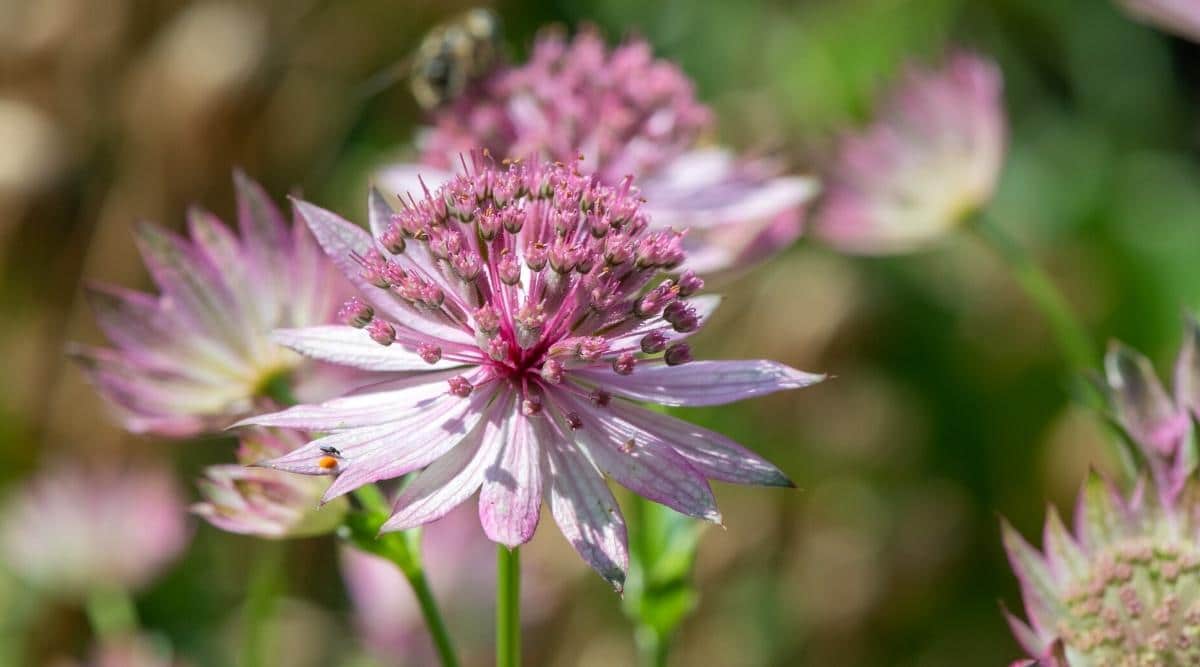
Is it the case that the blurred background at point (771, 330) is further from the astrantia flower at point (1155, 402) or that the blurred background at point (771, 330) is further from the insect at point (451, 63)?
the astrantia flower at point (1155, 402)

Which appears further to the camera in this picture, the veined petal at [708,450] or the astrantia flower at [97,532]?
the astrantia flower at [97,532]

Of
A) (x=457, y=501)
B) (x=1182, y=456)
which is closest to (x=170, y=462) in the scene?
(x=457, y=501)

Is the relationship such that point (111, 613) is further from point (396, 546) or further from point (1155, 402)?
point (1155, 402)

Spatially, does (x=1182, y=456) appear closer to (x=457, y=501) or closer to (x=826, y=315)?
(x=457, y=501)

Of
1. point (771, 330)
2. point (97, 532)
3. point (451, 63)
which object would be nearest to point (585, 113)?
point (451, 63)

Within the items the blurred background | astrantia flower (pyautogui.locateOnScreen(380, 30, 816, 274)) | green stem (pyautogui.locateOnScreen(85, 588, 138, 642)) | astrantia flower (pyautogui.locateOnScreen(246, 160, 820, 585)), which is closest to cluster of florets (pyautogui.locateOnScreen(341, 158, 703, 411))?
astrantia flower (pyautogui.locateOnScreen(246, 160, 820, 585))

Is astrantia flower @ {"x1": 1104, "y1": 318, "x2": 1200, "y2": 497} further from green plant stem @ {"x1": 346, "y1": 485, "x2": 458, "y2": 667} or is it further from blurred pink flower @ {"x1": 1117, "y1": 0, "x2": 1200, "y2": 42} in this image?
green plant stem @ {"x1": 346, "y1": 485, "x2": 458, "y2": 667}

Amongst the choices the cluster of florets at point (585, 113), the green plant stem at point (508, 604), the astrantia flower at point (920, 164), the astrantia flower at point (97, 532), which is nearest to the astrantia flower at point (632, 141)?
the cluster of florets at point (585, 113)
